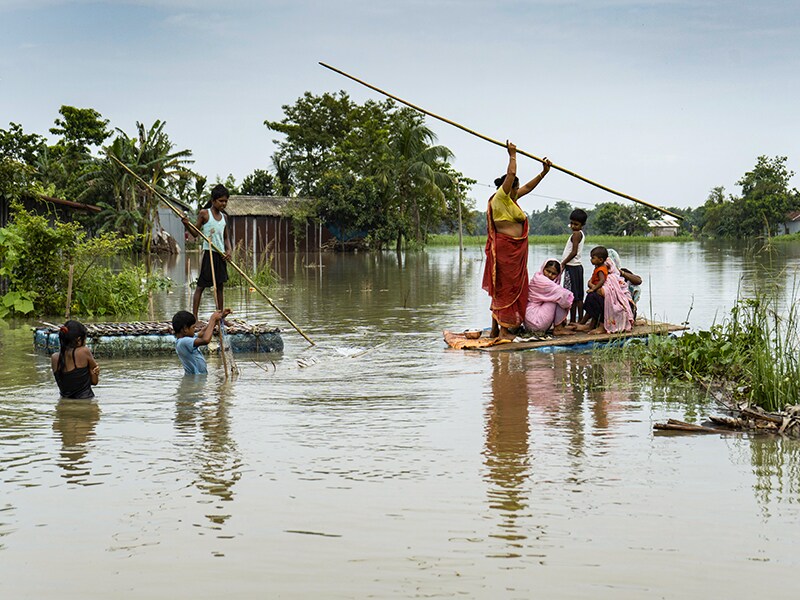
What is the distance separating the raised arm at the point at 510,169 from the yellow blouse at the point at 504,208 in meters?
0.07

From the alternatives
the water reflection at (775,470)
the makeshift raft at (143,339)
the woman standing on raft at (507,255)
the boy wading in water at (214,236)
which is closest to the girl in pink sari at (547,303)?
the woman standing on raft at (507,255)

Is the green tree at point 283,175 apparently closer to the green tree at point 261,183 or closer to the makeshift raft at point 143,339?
the green tree at point 261,183

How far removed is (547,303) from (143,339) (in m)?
4.30

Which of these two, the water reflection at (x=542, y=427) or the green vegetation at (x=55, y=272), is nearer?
the water reflection at (x=542, y=427)

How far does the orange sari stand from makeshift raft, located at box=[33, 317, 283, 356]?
239cm

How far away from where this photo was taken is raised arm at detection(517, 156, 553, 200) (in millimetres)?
9581

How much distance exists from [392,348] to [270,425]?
4.51 m

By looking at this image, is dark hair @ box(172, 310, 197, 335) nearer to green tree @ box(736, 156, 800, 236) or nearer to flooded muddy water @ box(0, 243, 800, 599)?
flooded muddy water @ box(0, 243, 800, 599)

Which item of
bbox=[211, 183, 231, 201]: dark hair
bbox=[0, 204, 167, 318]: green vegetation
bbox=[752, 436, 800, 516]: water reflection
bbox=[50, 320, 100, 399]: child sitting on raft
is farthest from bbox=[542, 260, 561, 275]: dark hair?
bbox=[0, 204, 167, 318]: green vegetation

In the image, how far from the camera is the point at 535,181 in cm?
988

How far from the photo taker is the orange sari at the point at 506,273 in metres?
10.5

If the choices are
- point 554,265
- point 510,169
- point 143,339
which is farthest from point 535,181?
point 143,339

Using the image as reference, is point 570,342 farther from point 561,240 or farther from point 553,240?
point 553,240

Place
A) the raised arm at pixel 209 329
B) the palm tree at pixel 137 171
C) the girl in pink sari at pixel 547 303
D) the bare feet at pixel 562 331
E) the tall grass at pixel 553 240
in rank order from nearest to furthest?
the raised arm at pixel 209 329 < the girl in pink sari at pixel 547 303 < the bare feet at pixel 562 331 < the palm tree at pixel 137 171 < the tall grass at pixel 553 240
